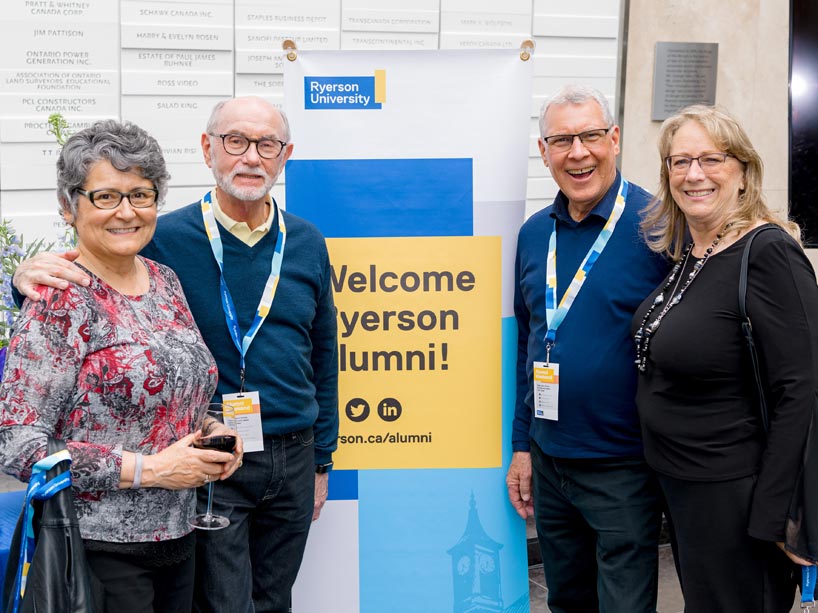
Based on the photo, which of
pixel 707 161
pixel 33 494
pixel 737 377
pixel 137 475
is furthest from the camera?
pixel 707 161

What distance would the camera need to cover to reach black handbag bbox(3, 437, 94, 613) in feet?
4.86

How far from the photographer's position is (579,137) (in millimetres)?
2340

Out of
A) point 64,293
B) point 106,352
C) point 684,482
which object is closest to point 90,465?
point 106,352

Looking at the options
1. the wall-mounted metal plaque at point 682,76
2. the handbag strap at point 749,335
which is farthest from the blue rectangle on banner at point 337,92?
the wall-mounted metal plaque at point 682,76

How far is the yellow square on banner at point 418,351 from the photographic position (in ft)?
8.96

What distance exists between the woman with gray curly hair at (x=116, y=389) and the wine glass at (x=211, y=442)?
18mm

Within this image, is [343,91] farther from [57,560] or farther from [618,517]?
[57,560]

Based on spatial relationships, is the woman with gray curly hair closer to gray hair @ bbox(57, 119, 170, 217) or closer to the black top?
gray hair @ bbox(57, 119, 170, 217)

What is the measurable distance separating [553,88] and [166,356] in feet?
9.42

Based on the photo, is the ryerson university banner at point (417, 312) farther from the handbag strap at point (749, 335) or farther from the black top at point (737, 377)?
the handbag strap at point (749, 335)

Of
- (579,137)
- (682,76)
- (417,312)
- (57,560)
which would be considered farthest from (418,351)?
(682,76)

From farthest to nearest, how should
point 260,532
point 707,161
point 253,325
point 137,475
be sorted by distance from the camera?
1. point 260,532
2. point 253,325
3. point 707,161
4. point 137,475

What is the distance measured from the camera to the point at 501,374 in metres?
2.76

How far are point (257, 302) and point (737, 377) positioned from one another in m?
1.22
